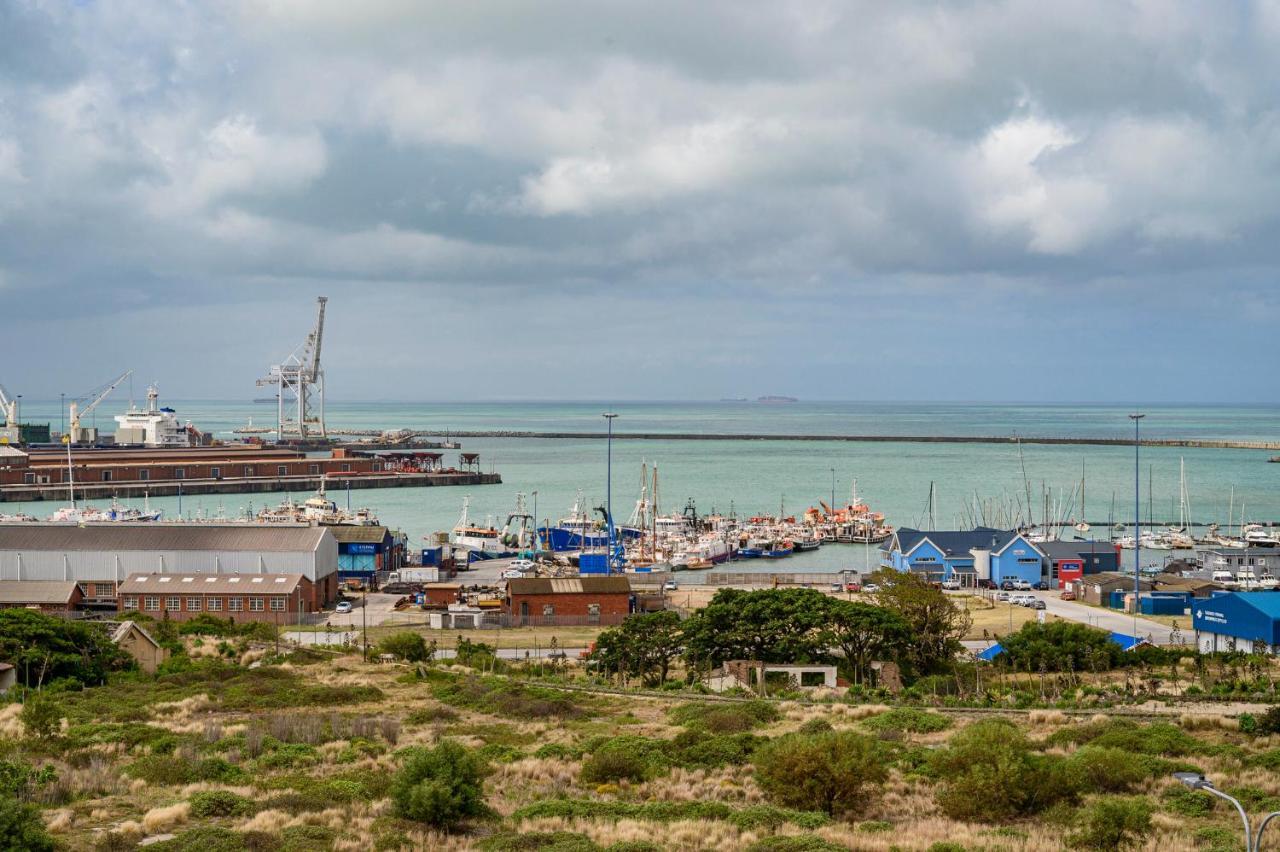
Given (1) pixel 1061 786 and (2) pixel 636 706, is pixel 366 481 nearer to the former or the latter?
(2) pixel 636 706

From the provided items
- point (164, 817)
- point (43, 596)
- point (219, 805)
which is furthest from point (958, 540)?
Result: point (164, 817)

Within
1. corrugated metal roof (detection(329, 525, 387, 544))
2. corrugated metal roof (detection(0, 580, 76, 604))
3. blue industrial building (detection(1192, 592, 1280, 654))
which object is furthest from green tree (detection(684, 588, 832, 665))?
corrugated metal roof (detection(329, 525, 387, 544))

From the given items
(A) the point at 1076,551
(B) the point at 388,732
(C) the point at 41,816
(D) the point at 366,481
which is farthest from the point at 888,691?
(D) the point at 366,481

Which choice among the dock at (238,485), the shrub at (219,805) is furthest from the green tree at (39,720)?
the dock at (238,485)

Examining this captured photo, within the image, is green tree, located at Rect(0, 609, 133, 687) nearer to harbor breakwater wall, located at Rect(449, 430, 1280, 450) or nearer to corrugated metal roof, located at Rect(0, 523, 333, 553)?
corrugated metal roof, located at Rect(0, 523, 333, 553)

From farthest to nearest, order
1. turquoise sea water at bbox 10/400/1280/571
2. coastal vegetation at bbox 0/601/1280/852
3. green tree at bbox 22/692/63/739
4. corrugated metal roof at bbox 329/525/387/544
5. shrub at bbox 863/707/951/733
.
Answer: turquoise sea water at bbox 10/400/1280/571
corrugated metal roof at bbox 329/525/387/544
shrub at bbox 863/707/951/733
green tree at bbox 22/692/63/739
coastal vegetation at bbox 0/601/1280/852
